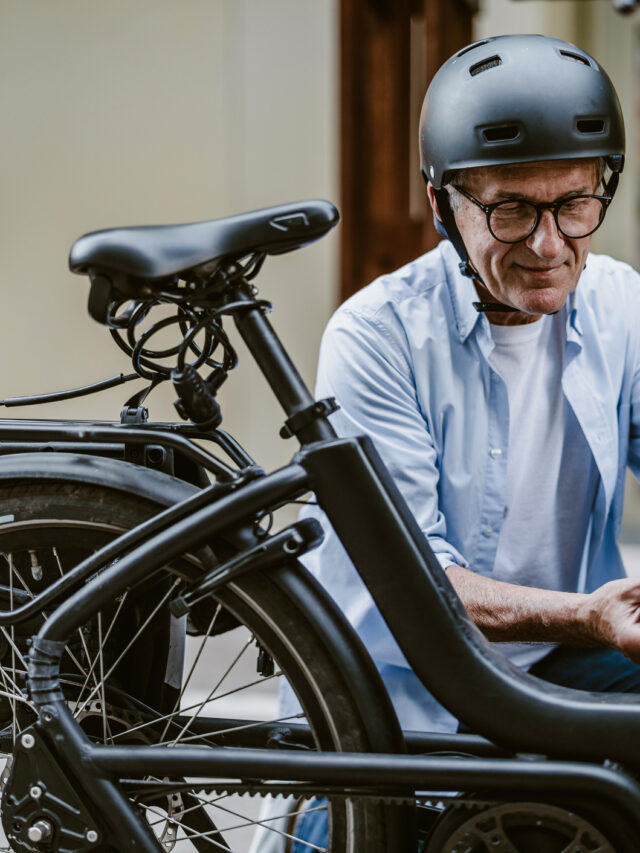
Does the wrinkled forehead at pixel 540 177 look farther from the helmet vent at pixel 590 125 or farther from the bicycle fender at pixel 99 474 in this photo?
the bicycle fender at pixel 99 474

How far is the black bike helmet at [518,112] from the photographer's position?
5.69 feet

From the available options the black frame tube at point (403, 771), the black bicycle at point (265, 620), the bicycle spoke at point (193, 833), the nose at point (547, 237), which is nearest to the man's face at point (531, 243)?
the nose at point (547, 237)

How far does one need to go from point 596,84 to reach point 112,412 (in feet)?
11.3

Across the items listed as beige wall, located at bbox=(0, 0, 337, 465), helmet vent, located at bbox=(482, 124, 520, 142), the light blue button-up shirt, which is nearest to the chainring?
the light blue button-up shirt

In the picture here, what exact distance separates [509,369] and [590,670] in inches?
20.9

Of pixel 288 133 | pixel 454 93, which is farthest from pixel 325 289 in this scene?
pixel 454 93

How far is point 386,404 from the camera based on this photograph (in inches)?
73.5

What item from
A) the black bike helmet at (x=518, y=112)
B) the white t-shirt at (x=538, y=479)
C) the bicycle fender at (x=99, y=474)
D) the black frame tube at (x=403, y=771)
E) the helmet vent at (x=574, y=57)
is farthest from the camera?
the white t-shirt at (x=538, y=479)

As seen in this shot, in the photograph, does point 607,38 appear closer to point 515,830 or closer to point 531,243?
point 531,243

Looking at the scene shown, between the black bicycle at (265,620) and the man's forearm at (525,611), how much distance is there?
0.46 ft

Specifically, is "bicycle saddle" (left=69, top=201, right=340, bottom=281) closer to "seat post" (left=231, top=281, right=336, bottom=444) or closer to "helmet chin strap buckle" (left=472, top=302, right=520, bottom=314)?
"seat post" (left=231, top=281, right=336, bottom=444)

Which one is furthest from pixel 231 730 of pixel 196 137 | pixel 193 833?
pixel 196 137

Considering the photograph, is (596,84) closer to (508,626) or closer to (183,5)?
(508,626)

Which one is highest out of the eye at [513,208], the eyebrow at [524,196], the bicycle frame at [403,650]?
the eyebrow at [524,196]
